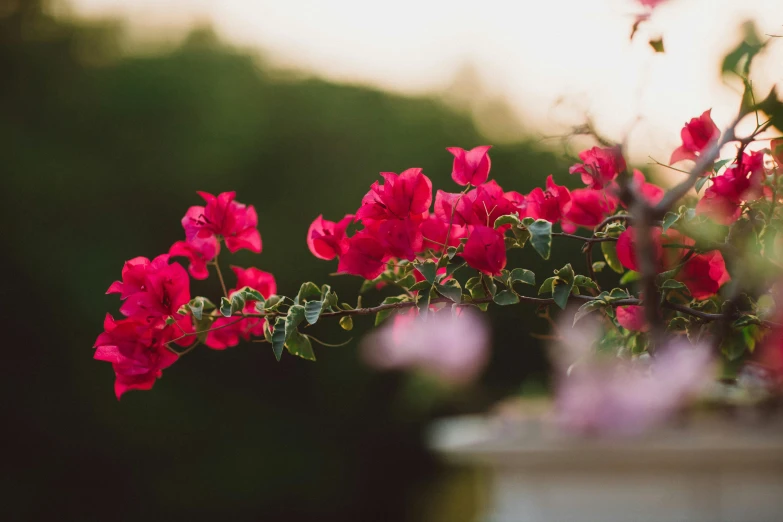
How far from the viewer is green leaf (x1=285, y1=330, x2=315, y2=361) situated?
42.3 inches

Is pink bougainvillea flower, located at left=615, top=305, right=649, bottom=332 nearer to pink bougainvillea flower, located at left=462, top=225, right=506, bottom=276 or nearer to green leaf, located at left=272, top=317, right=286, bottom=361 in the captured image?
pink bougainvillea flower, located at left=462, top=225, right=506, bottom=276

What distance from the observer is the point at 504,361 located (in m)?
5.40

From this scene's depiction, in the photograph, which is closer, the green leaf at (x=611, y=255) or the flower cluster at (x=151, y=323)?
the flower cluster at (x=151, y=323)

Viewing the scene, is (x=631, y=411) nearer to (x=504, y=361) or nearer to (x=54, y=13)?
(x=504, y=361)

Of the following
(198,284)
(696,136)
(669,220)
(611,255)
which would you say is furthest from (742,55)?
(198,284)

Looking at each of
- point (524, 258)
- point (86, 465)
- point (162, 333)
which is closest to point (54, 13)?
point (86, 465)

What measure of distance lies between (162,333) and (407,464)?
14.7 feet

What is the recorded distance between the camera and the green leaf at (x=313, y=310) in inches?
40.5

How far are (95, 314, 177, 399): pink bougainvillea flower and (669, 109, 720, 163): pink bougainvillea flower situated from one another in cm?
78

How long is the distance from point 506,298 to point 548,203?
18cm

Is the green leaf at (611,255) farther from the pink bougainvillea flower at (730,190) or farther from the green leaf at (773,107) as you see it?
the green leaf at (773,107)

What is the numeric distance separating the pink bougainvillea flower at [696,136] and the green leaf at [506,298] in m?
0.37

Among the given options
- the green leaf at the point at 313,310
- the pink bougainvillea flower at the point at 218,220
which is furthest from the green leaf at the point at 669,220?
the pink bougainvillea flower at the point at 218,220

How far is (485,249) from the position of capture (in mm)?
977
